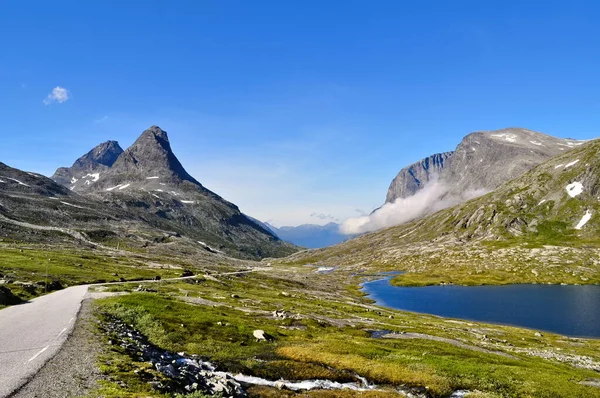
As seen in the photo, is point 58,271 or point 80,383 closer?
point 80,383

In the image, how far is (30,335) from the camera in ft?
127

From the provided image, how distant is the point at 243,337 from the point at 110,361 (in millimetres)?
24937

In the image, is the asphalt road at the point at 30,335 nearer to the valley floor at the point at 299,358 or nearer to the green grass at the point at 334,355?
the valley floor at the point at 299,358

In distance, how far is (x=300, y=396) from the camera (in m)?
32.9

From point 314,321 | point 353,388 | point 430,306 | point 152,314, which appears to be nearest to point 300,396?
point 353,388

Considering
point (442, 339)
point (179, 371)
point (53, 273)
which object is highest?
point (179, 371)

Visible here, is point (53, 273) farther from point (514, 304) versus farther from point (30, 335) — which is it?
point (514, 304)

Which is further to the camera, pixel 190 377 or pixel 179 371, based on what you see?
Answer: pixel 179 371

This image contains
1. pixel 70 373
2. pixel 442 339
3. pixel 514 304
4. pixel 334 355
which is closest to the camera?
pixel 70 373

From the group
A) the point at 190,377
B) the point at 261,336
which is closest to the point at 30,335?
the point at 190,377

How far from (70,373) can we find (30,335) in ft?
53.1

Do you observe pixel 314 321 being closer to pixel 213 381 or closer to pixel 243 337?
pixel 243 337

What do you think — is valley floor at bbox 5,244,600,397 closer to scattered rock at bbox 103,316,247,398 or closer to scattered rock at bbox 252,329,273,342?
scattered rock at bbox 103,316,247,398

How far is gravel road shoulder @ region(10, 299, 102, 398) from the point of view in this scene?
2342 cm
